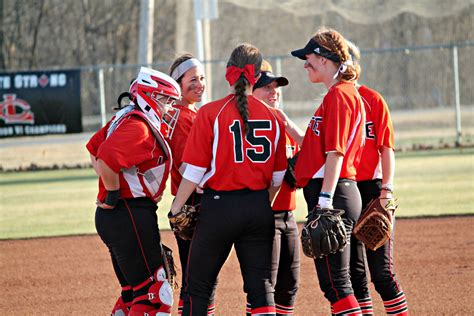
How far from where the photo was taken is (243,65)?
4.77m

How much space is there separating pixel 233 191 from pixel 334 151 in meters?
0.61

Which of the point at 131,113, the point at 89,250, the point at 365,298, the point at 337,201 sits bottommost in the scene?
the point at 89,250

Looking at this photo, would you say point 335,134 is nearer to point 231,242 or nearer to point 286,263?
point 231,242

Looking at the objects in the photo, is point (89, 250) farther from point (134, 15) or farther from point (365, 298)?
point (134, 15)

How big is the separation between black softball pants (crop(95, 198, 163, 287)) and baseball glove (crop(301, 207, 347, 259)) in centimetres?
94

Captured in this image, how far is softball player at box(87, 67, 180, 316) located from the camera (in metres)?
4.87

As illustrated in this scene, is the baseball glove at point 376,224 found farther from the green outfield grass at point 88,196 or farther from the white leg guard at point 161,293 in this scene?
the green outfield grass at point 88,196

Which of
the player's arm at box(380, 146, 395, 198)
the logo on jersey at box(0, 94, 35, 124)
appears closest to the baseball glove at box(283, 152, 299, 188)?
the player's arm at box(380, 146, 395, 198)

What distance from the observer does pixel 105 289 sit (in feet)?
24.3

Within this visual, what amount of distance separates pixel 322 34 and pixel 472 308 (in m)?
2.58

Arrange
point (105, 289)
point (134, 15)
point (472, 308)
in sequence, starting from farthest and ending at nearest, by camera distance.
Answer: point (134, 15)
point (105, 289)
point (472, 308)

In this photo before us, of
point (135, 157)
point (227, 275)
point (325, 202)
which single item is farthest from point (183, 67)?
point (227, 275)

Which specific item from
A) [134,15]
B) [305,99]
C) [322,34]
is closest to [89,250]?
[322,34]

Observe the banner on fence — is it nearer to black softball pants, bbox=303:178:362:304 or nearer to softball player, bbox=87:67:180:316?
softball player, bbox=87:67:180:316
